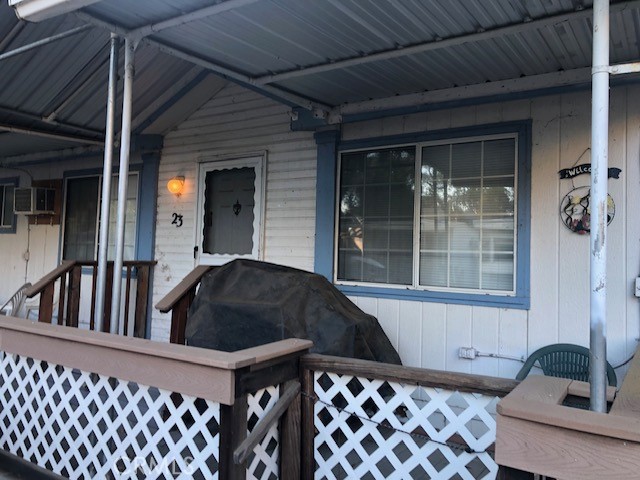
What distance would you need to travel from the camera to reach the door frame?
5.00 metres

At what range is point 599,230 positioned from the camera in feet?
5.16

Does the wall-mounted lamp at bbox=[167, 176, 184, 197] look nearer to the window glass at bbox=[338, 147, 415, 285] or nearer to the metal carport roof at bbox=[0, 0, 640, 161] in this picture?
the metal carport roof at bbox=[0, 0, 640, 161]

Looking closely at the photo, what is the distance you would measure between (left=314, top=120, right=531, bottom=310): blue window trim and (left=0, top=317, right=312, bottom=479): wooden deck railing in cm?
187

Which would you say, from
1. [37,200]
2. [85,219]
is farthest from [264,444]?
[37,200]

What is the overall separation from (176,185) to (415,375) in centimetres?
413

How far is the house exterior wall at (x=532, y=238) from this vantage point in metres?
3.33

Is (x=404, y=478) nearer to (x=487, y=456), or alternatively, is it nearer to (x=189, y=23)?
(x=487, y=456)

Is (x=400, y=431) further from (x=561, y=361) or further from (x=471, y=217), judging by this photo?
(x=471, y=217)

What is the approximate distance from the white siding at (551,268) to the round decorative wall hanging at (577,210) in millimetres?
40

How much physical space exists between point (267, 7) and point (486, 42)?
4.24 feet

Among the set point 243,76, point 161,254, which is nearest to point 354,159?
point 243,76

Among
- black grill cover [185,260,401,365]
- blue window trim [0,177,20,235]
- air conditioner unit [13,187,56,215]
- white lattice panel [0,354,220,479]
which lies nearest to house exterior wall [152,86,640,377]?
black grill cover [185,260,401,365]

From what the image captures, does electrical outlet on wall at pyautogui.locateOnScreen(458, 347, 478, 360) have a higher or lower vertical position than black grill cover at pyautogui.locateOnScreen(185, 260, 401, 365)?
lower

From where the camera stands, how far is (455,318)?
3.86 metres
